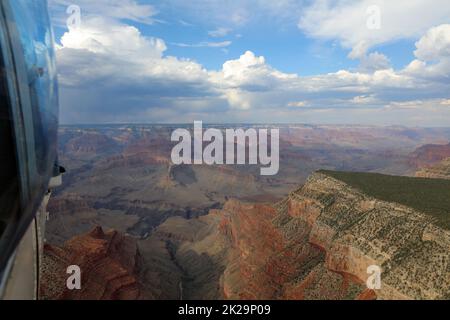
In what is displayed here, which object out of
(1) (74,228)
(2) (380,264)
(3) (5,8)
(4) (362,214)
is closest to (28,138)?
(3) (5,8)

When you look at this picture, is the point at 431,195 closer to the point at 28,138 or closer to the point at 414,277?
the point at 414,277

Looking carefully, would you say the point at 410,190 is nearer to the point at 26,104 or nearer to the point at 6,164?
the point at 26,104

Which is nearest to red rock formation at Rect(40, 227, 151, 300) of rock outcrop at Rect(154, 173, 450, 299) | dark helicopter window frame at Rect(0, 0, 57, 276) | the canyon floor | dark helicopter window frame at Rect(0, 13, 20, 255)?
the canyon floor

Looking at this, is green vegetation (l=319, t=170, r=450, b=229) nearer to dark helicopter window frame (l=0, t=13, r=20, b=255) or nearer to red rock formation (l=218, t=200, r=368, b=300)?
red rock formation (l=218, t=200, r=368, b=300)

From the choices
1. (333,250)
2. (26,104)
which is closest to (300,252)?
(333,250)

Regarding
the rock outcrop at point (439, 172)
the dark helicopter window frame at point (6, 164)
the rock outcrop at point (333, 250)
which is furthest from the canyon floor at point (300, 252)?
the rock outcrop at point (439, 172)

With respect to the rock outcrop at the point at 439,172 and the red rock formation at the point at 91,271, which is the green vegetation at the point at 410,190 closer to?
the red rock formation at the point at 91,271
